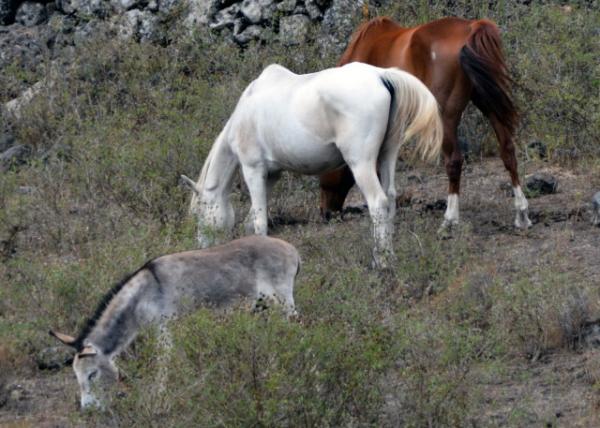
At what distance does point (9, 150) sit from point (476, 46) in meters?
5.42

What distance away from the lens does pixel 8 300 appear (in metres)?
8.55

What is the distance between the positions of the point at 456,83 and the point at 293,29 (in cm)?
413

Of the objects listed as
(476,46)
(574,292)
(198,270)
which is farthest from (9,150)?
(574,292)

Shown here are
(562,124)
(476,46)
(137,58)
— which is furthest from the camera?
(137,58)

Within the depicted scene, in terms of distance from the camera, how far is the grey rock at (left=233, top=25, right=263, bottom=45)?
47.5 feet

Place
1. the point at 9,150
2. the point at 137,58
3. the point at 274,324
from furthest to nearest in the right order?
the point at 137,58
the point at 9,150
the point at 274,324

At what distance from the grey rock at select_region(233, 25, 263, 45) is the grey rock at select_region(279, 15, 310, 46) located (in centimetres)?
29

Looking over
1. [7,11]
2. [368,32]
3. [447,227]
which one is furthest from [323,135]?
[7,11]

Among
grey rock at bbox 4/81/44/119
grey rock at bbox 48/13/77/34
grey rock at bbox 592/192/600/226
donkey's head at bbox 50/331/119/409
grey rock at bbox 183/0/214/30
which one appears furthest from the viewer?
grey rock at bbox 48/13/77/34

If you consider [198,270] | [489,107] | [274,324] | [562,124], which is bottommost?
[562,124]

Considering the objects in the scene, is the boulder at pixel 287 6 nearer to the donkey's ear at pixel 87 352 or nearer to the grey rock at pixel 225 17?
the grey rock at pixel 225 17

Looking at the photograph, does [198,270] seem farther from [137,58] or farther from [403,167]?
[137,58]

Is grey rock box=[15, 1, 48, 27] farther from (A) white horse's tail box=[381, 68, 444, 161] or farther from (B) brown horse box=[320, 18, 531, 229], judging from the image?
(A) white horse's tail box=[381, 68, 444, 161]

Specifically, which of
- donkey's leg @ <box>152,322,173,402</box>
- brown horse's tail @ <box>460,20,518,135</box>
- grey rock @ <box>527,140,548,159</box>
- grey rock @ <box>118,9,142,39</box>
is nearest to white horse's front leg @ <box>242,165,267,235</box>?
brown horse's tail @ <box>460,20,518,135</box>
